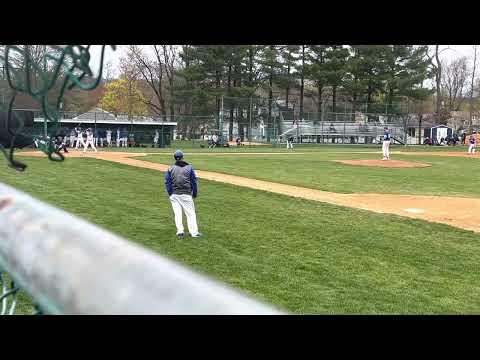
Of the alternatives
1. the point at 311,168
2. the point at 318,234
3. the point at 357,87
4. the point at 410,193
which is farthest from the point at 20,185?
the point at 357,87

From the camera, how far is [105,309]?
3.29ft

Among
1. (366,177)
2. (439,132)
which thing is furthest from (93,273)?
(439,132)

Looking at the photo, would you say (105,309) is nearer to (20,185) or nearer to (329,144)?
(20,185)

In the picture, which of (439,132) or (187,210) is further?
(439,132)

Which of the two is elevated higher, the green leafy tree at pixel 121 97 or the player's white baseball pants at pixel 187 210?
the green leafy tree at pixel 121 97

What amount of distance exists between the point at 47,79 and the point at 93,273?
3.60ft

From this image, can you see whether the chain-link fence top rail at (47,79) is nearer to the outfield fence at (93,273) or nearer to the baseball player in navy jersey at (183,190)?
the outfield fence at (93,273)

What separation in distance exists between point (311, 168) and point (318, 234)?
46.6ft

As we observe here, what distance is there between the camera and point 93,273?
1062 millimetres

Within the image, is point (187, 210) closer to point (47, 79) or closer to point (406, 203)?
point (406, 203)

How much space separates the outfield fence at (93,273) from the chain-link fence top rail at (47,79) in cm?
55

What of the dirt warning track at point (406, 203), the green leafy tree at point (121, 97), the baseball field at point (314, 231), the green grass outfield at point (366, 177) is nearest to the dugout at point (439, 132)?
the green leafy tree at point (121, 97)

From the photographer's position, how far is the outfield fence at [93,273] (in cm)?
92

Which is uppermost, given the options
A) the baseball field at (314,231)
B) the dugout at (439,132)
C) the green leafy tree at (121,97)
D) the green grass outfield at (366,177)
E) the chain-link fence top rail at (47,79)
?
the green leafy tree at (121,97)
